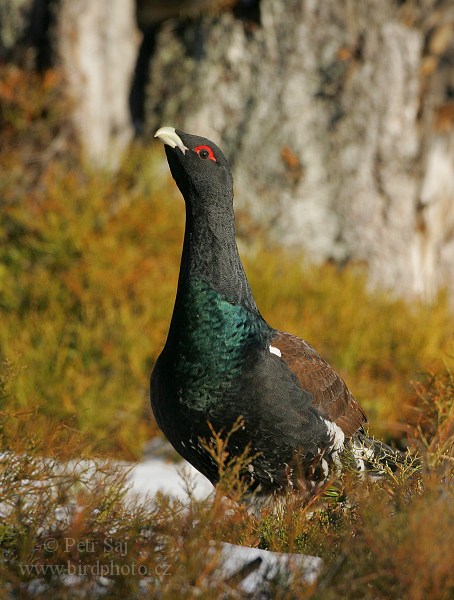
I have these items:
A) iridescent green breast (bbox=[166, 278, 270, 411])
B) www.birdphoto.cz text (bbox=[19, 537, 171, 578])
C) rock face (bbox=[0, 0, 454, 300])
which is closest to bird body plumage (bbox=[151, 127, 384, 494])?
iridescent green breast (bbox=[166, 278, 270, 411])

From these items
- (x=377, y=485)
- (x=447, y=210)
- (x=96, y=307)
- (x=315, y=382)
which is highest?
(x=447, y=210)

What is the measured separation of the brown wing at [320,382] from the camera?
11.4 ft

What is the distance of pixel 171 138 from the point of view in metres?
3.40

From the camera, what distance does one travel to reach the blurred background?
6.46 metres

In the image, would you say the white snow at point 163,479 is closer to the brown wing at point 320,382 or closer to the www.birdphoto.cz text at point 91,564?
the brown wing at point 320,382

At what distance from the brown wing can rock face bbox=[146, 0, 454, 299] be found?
15.3 ft

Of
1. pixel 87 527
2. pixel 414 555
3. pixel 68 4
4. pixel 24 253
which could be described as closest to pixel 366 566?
pixel 414 555

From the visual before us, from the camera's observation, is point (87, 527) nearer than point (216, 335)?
Yes

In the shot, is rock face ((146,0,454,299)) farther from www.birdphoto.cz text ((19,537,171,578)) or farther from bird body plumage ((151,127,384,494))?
www.birdphoto.cz text ((19,537,171,578))

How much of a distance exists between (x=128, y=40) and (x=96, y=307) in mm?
3126

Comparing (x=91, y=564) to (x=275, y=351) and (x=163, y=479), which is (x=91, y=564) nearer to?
(x=275, y=351)

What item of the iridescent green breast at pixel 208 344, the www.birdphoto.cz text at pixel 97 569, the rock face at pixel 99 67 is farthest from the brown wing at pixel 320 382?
the rock face at pixel 99 67

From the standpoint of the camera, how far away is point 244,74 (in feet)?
26.9

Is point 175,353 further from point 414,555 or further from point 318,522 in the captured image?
point 414,555
